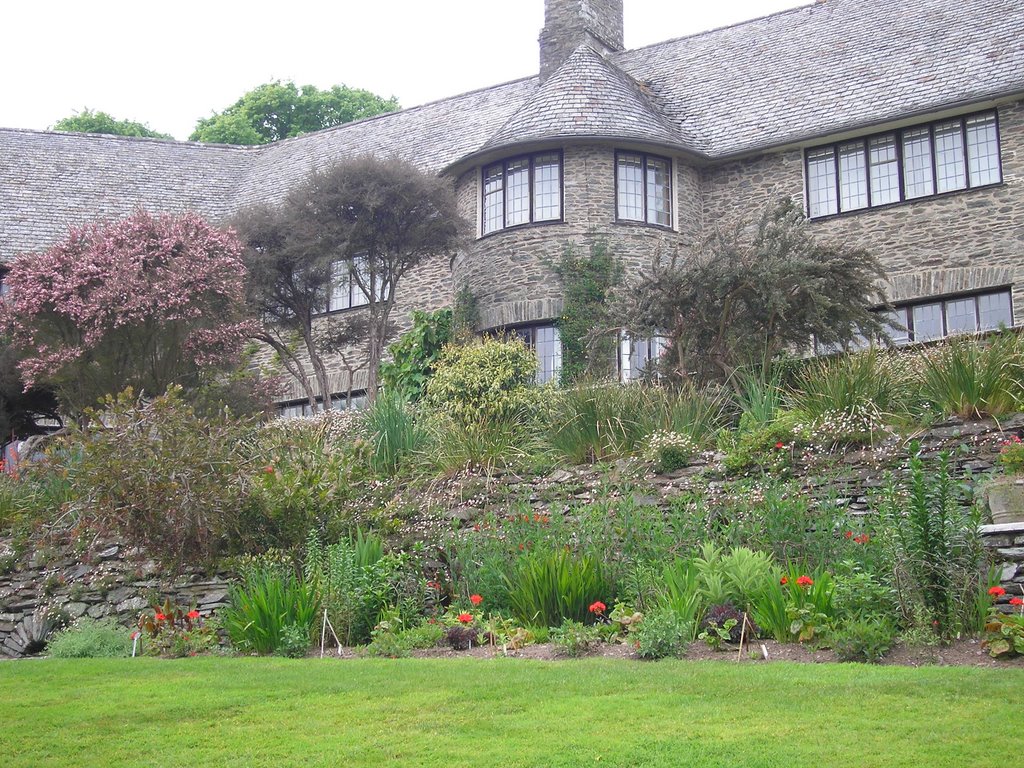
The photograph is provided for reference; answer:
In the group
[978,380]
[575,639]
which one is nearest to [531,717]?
[575,639]

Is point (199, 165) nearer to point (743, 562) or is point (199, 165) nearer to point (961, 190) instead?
point (961, 190)

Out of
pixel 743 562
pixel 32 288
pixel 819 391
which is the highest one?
pixel 32 288

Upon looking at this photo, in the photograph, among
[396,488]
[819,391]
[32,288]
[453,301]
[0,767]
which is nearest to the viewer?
[0,767]

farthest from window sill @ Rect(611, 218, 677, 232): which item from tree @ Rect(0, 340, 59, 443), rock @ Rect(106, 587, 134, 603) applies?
rock @ Rect(106, 587, 134, 603)

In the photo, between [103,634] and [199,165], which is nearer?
[103,634]

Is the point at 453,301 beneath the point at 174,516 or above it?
above

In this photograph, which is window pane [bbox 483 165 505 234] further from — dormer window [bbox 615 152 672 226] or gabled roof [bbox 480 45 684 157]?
dormer window [bbox 615 152 672 226]

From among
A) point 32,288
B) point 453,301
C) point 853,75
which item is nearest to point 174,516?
point 32,288

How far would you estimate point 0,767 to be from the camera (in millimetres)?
6809

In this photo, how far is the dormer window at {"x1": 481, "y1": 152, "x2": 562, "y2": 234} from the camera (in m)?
22.6

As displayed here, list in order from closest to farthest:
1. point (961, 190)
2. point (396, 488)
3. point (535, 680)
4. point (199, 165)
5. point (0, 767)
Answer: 1. point (0, 767)
2. point (535, 680)
3. point (396, 488)
4. point (961, 190)
5. point (199, 165)

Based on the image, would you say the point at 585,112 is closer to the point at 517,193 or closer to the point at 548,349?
the point at 517,193

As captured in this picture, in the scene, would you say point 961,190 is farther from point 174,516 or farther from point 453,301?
point 174,516

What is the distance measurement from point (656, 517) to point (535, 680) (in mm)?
3611
